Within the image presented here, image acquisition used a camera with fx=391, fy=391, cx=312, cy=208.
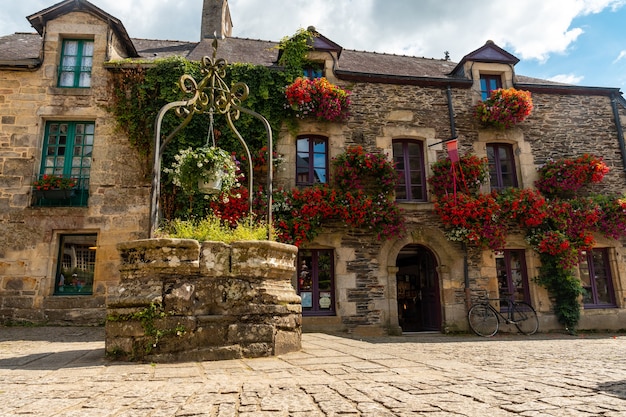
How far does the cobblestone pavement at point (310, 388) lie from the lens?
1.96 meters

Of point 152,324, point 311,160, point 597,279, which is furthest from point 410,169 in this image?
point 152,324

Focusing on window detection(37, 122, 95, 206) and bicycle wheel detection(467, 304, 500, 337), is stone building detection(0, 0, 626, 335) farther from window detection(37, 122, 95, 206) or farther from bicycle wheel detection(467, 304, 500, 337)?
bicycle wheel detection(467, 304, 500, 337)

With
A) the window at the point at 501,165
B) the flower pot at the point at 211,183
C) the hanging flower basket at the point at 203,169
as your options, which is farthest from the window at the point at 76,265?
the window at the point at 501,165

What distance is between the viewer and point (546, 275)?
9008mm

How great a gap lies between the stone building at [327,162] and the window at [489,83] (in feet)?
0.16

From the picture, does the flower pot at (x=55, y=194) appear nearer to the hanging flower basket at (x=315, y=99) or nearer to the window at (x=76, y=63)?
the window at (x=76, y=63)

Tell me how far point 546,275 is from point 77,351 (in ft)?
30.4

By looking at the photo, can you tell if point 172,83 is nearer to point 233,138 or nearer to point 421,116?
point 233,138

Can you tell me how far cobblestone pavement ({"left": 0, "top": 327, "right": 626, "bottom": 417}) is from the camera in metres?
1.96

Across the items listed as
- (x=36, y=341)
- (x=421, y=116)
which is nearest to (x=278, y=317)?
(x=36, y=341)

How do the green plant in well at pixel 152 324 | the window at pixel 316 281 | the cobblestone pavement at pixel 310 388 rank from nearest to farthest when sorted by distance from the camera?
1. the cobblestone pavement at pixel 310 388
2. the green plant in well at pixel 152 324
3. the window at pixel 316 281

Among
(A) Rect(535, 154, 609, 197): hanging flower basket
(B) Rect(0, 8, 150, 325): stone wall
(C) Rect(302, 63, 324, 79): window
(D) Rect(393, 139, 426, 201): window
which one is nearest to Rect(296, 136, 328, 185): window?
(C) Rect(302, 63, 324, 79): window

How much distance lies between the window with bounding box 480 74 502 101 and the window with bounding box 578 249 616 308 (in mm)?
4766

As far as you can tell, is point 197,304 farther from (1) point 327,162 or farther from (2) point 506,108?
(2) point 506,108
